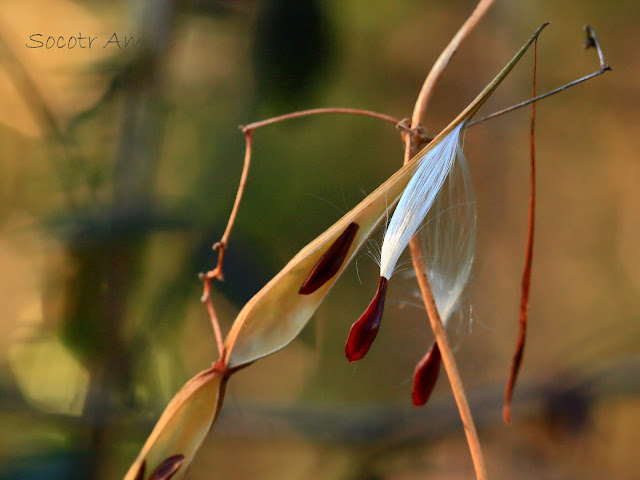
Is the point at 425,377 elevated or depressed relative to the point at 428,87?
depressed

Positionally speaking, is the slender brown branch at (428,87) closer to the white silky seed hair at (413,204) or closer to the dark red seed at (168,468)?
the white silky seed hair at (413,204)

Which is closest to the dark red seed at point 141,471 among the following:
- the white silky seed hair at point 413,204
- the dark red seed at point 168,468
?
the dark red seed at point 168,468

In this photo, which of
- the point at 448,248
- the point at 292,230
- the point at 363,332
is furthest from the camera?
the point at 292,230

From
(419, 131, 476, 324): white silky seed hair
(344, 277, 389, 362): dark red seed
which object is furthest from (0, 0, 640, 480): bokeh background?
(344, 277, 389, 362): dark red seed

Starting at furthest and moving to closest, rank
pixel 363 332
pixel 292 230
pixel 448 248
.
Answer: pixel 292 230 < pixel 448 248 < pixel 363 332

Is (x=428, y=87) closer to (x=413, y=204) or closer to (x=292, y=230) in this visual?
(x=413, y=204)

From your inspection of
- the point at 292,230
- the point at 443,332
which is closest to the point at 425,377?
the point at 443,332
